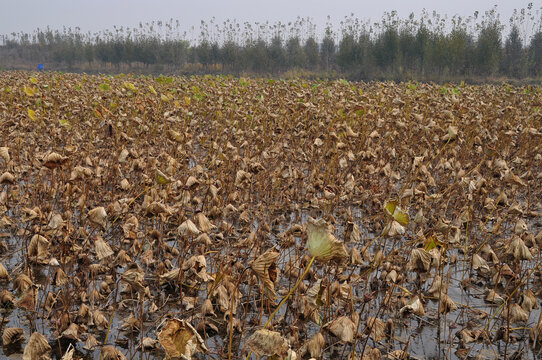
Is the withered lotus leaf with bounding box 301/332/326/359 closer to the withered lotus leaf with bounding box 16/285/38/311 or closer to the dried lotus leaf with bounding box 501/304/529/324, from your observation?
the dried lotus leaf with bounding box 501/304/529/324

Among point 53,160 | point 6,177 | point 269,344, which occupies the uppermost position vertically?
point 53,160

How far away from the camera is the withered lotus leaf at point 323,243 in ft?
4.72

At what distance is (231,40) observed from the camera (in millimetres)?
42500

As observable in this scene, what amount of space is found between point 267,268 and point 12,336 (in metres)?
1.30

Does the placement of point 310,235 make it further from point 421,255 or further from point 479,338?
point 479,338

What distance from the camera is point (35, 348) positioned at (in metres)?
1.79

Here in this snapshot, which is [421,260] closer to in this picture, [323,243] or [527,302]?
[527,302]

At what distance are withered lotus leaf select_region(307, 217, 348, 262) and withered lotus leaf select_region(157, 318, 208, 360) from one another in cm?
44

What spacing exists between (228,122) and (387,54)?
1132 inches

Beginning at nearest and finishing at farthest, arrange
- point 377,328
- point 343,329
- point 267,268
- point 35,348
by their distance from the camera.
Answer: point 267,268
point 35,348
point 343,329
point 377,328

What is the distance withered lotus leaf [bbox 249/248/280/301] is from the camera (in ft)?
5.03

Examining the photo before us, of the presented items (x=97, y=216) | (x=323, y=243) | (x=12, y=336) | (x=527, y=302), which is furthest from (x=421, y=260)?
(x=12, y=336)

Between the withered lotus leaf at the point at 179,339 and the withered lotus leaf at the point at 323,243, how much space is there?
17.2 inches

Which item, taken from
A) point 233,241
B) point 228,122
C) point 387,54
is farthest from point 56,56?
point 233,241
